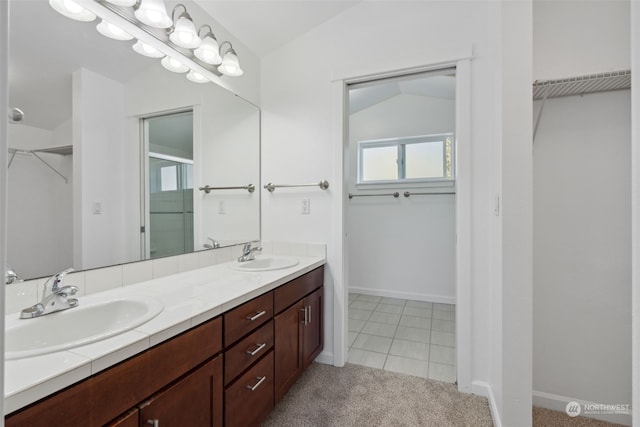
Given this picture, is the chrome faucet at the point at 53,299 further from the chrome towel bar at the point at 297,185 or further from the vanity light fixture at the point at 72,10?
the chrome towel bar at the point at 297,185

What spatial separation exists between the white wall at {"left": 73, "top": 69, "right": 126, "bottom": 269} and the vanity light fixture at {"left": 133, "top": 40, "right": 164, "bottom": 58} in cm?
22

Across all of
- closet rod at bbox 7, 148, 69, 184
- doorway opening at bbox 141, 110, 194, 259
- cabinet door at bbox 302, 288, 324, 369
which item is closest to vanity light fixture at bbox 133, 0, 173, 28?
doorway opening at bbox 141, 110, 194, 259

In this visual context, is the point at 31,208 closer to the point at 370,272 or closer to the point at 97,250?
the point at 97,250

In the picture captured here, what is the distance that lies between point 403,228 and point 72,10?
324 centimetres

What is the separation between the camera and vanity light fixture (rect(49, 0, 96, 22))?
1.14 m

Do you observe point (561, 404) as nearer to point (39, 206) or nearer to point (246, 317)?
point (246, 317)

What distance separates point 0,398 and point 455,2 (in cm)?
243

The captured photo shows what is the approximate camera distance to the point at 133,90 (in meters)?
1.41

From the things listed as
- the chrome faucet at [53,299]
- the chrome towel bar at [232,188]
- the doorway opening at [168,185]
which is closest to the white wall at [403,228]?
the chrome towel bar at [232,188]

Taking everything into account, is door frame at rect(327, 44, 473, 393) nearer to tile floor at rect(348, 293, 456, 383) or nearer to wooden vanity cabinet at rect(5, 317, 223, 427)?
tile floor at rect(348, 293, 456, 383)

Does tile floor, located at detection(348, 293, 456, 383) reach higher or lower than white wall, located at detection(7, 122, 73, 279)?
lower

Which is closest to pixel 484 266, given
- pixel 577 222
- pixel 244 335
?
pixel 577 222

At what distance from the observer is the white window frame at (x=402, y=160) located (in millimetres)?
3346

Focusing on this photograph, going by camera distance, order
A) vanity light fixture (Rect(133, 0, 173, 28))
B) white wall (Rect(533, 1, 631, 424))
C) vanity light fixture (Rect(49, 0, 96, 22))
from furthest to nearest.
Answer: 1. white wall (Rect(533, 1, 631, 424))
2. vanity light fixture (Rect(133, 0, 173, 28))
3. vanity light fixture (Rect(49, 0, 96, 22))
